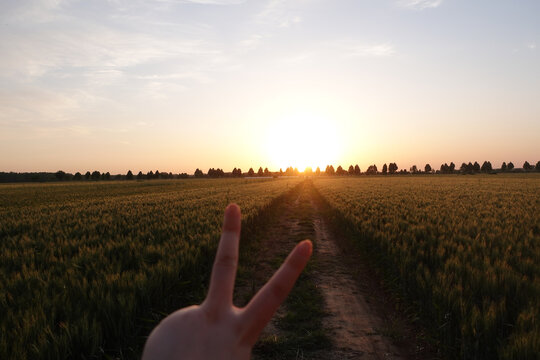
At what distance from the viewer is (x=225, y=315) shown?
3.08ft

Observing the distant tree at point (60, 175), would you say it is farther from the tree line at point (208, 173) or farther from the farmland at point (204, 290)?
the farmland at point (204, 290)

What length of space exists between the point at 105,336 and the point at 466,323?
4.50 meters

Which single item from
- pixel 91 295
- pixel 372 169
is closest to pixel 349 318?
pixel 91 295

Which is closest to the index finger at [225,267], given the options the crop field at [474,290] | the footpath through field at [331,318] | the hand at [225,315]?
the hand at [225,315]

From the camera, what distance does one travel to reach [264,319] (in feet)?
3.23

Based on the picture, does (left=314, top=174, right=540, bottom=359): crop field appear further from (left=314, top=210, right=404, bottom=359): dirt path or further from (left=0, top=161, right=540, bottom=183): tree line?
(left=0, top=161, right=540, bottom=183): tree line

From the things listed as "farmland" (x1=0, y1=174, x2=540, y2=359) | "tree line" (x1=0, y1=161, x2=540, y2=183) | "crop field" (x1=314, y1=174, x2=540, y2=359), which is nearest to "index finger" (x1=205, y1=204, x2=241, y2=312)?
"farmland" (x1=0, y1=174, x2=540, y2=359)

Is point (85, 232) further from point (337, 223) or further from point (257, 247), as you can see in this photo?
point (337, 223)

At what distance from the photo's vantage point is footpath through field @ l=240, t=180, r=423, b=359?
14.7 ft

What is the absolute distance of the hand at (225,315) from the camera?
830 millimetres

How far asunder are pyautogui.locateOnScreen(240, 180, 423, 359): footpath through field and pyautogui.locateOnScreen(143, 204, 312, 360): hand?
394 centimetres

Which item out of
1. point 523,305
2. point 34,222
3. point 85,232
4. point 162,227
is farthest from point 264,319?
point 34,222

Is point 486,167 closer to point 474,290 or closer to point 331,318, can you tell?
point 474,290

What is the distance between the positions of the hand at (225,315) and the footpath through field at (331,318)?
12.9ft
